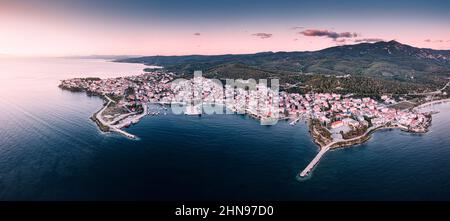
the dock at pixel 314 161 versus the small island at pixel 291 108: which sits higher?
the small island at pixel 291 108

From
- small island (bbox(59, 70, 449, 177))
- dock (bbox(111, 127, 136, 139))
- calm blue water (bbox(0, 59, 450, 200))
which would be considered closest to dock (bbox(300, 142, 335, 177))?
small island (bbox(59, 70, 449, 177))

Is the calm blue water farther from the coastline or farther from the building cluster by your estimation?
the building cluster

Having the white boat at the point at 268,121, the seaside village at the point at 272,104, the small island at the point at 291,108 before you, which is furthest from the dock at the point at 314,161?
the white boat at the point at 268,121

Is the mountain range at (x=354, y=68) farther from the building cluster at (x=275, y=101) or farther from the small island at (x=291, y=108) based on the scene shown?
the building cluster at (x=275, y=101)

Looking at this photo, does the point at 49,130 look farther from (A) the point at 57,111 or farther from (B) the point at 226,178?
(B) the point at 226,178

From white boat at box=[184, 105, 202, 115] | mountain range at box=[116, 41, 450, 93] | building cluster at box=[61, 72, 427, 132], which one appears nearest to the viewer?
building cluster at box=[61, 72, 427, 132]
